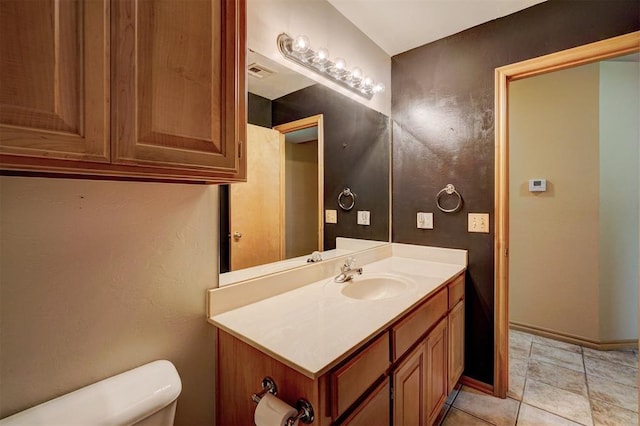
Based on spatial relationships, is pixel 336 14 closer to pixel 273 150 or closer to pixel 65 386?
pixel 273 150

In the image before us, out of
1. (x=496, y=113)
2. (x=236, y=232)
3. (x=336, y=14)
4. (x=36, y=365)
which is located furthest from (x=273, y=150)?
(x=496, y=113)

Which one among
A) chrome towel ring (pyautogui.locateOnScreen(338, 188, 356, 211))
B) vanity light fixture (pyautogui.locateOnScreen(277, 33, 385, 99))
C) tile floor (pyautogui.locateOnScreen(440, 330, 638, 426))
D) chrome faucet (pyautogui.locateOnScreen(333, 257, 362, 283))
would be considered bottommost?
tile floor (pyautogui.locateOnScreen(440, 330, 638, 426))

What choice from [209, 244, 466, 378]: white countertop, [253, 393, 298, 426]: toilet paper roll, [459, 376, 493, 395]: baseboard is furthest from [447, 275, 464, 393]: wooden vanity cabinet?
[253, 393, 298, 426]: toilet paper roll

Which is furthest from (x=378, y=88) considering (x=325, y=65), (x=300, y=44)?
(x=300, y=44)

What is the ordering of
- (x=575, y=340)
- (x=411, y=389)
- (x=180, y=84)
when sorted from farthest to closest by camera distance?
1. (x=575, y=340)
2. (x=411, y=389)
3. (x=180, y=84)

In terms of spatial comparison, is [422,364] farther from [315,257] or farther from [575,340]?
[575,340]

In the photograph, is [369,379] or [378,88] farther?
[378,88]

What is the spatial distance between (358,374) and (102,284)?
0.81 meters

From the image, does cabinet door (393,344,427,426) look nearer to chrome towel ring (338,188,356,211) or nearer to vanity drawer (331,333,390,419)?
vanity drawer (331,333,390,419)

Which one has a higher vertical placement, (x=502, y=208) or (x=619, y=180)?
(x=619, y=180)

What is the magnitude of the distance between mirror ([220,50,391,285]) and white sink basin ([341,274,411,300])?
0.25 m

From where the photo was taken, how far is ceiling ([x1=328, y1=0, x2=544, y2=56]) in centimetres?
164

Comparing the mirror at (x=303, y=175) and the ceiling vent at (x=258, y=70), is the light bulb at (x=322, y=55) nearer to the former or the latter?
the mirror at (x=303, y=175)

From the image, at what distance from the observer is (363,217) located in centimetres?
203
